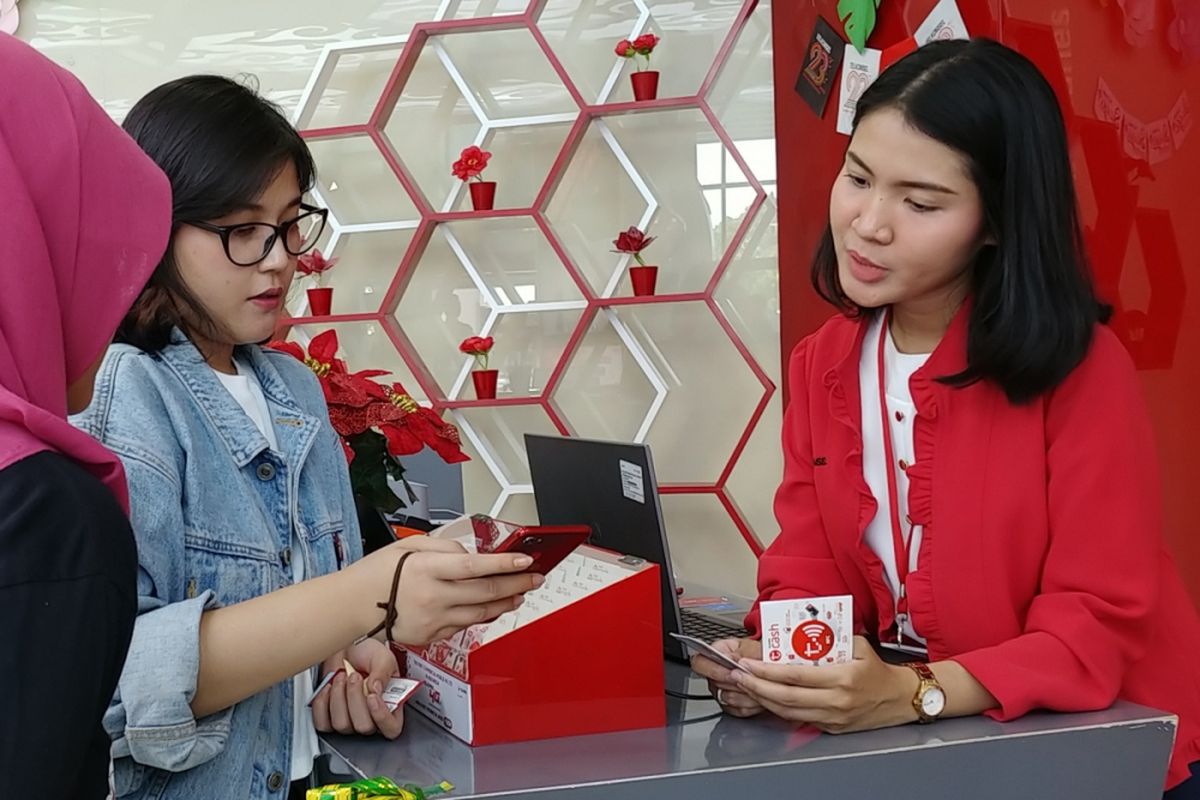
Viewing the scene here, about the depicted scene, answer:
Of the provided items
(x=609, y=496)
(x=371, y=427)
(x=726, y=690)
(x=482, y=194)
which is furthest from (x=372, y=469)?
(x=482, y=194)

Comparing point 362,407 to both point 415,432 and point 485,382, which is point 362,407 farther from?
point 485,382

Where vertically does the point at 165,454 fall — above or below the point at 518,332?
above

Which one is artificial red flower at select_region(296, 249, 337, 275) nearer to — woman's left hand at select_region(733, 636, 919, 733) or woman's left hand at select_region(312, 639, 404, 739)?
woman's left hand at select_region(312, 639, 404, 739)

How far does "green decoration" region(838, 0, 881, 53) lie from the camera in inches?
86.4

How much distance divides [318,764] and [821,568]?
0.56 meters

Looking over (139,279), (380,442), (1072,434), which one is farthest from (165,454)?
(1072,434)

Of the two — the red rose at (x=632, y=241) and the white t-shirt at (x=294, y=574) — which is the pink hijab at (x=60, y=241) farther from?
the red rose at (x=632, y=241)

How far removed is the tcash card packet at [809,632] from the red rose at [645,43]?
7.21 ft

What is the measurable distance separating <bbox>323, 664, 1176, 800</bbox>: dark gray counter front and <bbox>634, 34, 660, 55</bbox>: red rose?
2216 mm

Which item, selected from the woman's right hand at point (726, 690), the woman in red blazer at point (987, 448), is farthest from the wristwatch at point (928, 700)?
the woman's right hand at point (726, 690)

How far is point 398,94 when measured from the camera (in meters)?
3.30

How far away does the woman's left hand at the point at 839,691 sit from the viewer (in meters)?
1.05

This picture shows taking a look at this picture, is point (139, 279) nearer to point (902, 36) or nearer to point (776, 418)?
point (902, 36)

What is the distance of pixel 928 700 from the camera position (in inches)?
42.7
